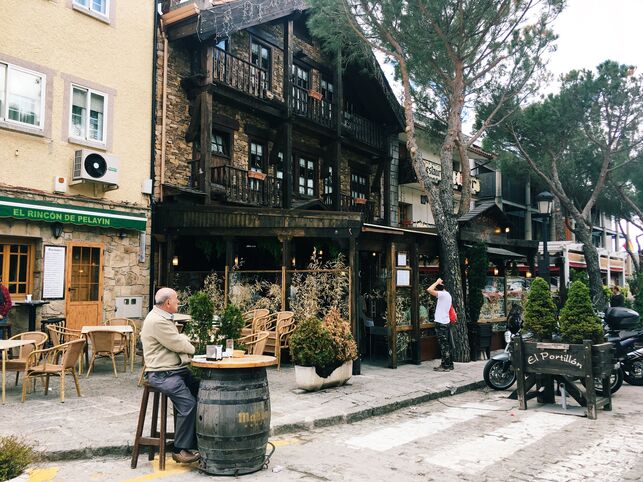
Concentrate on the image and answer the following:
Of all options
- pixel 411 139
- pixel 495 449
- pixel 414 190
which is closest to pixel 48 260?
pixel 411 139

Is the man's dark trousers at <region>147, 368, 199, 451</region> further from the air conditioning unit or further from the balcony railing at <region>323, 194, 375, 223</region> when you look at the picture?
the balcony railing at <region>323, 194, 375, 223</region>

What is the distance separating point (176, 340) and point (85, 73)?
29.7 ft

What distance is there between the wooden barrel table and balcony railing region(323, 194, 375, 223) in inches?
551

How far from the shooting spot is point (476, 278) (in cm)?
1350

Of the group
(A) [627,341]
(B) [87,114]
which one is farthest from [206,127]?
(A) [627,341]

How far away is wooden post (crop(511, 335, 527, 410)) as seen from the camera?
26.9ft

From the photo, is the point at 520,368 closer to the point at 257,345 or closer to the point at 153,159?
the point at 257,345

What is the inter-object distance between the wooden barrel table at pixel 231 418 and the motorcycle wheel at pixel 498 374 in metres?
5.78

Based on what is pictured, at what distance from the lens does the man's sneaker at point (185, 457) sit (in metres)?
5.14

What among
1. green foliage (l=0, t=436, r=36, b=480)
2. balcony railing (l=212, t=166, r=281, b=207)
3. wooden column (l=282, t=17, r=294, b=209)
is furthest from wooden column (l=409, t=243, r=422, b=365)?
green foliage (l=0, t=436, r=36, b=480)

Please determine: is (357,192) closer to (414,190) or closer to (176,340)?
(414,190)

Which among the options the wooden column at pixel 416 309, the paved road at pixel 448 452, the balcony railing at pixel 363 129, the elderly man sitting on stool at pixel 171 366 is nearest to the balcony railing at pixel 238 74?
the balcony railing at pixel 363 129

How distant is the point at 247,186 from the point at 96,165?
4.74 meters

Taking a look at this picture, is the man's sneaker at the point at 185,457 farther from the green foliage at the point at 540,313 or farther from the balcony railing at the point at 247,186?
the balcony railing at the point at 247,186
